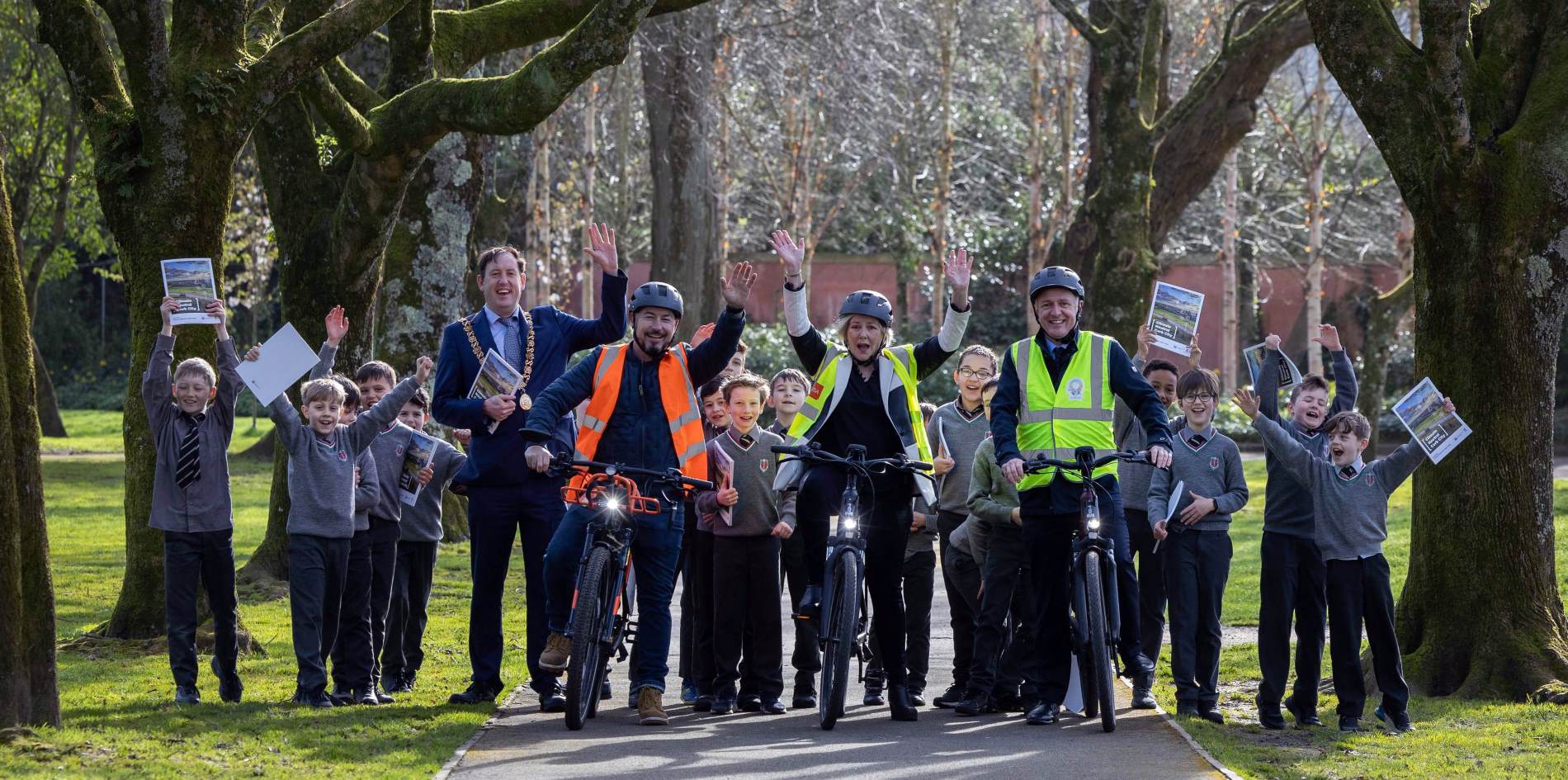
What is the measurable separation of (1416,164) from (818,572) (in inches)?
156

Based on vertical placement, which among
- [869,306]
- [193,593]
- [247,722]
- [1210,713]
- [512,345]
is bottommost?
[1210,713]

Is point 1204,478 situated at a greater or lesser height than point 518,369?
lesser

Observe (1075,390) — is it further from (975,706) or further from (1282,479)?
(975,706)

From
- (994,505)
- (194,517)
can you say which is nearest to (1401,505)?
(994,505)

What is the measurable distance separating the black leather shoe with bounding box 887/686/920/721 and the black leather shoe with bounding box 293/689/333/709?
Result: 106 inches

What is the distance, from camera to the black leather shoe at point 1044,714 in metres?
9.07

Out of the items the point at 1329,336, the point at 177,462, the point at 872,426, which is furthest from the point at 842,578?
the point at 177,462

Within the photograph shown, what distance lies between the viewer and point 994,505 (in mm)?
9578

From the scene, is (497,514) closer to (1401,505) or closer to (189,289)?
(189,289)

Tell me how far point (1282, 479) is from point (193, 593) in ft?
17.1

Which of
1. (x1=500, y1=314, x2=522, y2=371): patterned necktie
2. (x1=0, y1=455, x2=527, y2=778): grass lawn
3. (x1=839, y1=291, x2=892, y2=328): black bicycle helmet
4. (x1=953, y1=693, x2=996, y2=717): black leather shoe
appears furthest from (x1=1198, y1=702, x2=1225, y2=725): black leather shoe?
(x1=500, y1=314, x2=522, y2=371): patterned necktie

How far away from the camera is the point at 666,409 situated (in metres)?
9.04

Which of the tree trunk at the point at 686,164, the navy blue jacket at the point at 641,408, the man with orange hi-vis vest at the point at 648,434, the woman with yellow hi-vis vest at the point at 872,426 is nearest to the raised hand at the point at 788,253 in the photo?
the woman with yellow hi-vis vest at the point at 872,426

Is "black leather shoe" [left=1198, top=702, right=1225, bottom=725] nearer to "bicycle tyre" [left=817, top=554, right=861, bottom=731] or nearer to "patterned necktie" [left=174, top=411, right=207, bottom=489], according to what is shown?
"bicycle tyre" [left=817, top=554, right=861, bottom=731]
